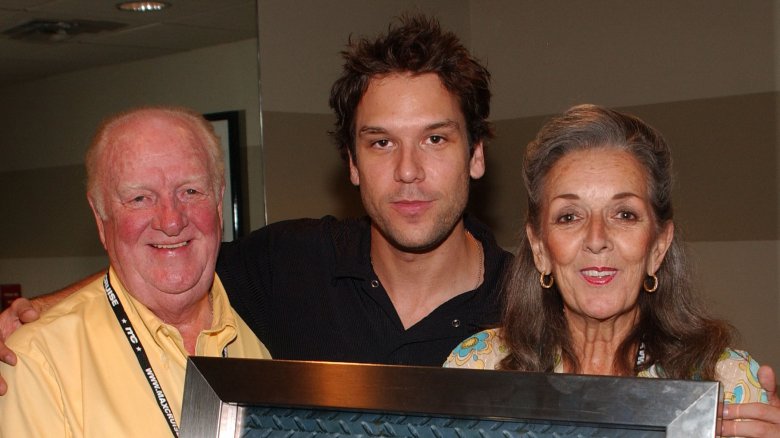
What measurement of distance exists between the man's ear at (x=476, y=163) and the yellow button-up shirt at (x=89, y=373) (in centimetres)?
105

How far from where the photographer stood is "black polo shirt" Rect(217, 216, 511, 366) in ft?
7.77

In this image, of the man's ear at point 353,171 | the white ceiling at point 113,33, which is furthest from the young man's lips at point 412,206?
the white ceiling at point 113,33

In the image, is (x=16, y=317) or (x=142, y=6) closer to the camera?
(x=16, y=317)

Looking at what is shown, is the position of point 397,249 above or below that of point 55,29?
below

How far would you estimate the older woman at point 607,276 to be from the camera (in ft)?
5.94

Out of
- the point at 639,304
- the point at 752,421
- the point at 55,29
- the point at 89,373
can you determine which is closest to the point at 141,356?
the point at 89,373

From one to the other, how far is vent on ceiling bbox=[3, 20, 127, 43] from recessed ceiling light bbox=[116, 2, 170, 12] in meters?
0.08

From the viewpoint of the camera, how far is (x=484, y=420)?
1.34 m

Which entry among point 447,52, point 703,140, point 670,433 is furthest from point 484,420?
point 703,140

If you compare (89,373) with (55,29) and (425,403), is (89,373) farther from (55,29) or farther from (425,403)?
(55,29)

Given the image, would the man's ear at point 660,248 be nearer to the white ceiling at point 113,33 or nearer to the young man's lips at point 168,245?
the young man's lips at point 168,245

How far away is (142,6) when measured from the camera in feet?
12.7

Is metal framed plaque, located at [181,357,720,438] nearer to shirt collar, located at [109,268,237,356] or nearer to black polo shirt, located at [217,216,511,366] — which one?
shirt collar, located at [109,268,237,356]

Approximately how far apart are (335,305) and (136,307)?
0.66m
